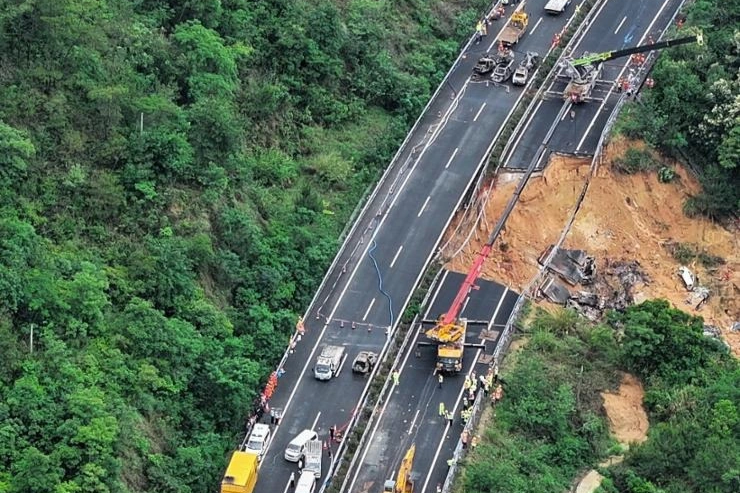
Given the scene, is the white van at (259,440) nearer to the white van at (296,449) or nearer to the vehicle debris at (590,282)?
the white van at (296,449)

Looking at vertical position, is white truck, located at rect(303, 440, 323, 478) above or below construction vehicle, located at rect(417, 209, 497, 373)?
below

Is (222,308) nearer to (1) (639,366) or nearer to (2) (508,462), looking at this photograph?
(2) (508,462)

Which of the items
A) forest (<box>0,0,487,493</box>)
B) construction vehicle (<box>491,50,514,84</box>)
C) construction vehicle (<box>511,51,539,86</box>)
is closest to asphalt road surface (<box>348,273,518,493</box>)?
forest (<box>0,0,487,493</box>)

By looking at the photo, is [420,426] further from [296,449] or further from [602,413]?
[602,413]

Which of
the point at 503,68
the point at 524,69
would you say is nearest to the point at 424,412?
the point at 524,69

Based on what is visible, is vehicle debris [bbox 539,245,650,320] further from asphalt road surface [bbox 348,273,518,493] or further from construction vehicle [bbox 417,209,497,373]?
construction vehicle [bbox 417,209,497,373]

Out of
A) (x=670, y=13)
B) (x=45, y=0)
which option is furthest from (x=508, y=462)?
(x=670, y=13)
